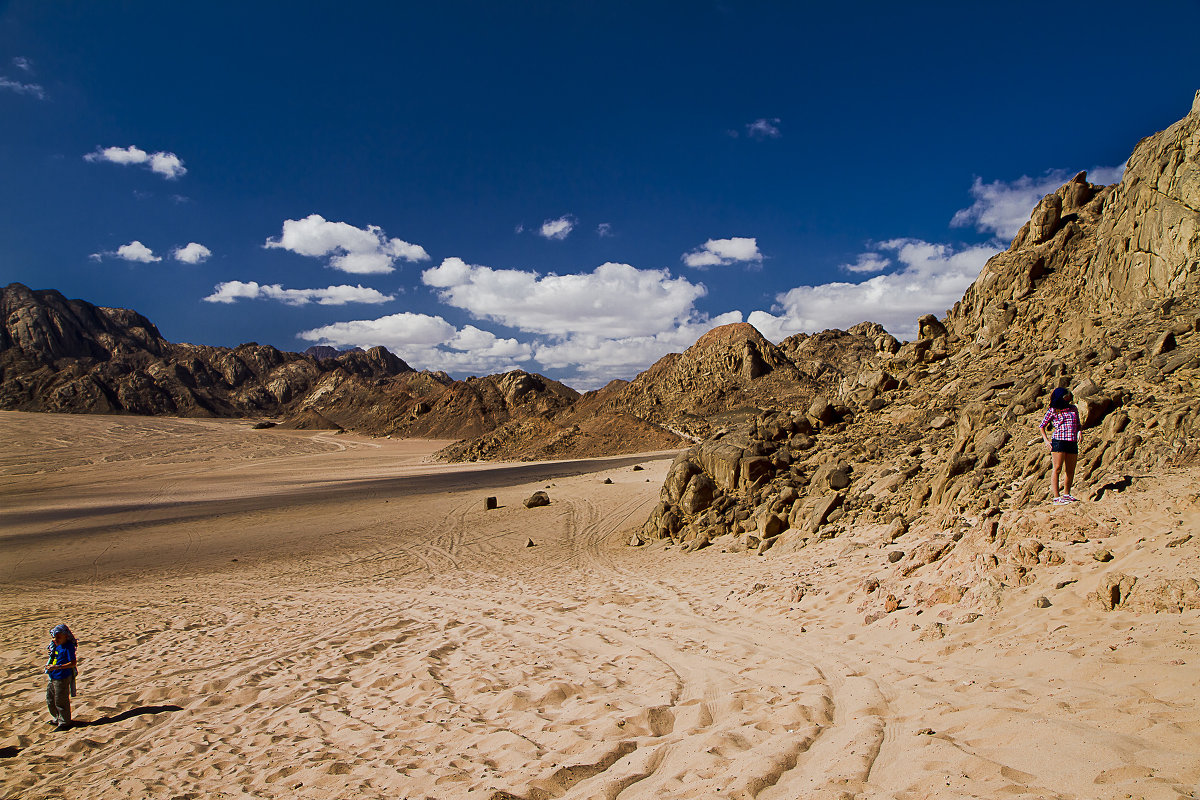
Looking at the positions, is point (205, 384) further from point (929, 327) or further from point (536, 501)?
point (929, 327)

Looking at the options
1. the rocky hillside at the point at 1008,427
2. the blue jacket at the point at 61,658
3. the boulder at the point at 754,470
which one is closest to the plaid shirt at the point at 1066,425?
the rocky hillside at the point at 1008,427

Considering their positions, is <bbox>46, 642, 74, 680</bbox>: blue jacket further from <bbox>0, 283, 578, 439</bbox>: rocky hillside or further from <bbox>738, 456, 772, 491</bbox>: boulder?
<bbox>0, 283, 578, 439</bbox>: rocky hillside

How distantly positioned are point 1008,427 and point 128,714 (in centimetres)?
1370

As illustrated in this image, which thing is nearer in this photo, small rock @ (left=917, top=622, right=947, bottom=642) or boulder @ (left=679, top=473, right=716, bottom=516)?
small rock @ (left=917, top=622, right=947, bottom=642)

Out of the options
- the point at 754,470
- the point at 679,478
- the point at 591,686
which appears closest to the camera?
the point at 591,686

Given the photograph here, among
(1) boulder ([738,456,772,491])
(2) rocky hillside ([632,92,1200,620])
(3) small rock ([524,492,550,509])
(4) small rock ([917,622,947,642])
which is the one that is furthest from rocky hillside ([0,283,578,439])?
(4) small rock ([917,622,947,642])

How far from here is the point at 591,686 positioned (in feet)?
21.0

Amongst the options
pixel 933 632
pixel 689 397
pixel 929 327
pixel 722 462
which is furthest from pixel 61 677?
pixel 689 397

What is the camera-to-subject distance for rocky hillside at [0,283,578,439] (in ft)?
318

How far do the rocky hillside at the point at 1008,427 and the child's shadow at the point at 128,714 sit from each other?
8903 millimetres

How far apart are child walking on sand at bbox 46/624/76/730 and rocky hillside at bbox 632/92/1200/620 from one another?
31.7ft

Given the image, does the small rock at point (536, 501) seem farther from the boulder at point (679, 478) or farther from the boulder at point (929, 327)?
the boulder at point (929, 327)

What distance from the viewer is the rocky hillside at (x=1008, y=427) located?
6957mm

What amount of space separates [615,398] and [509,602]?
207ft
